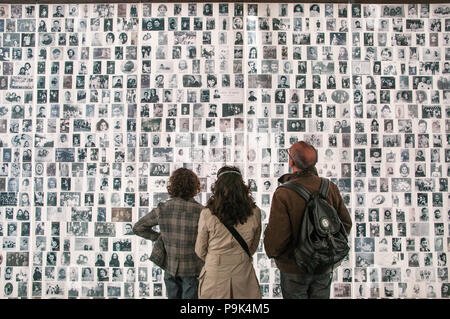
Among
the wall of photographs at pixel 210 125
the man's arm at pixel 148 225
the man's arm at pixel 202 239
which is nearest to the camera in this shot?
the man's arm at pixel 202 239

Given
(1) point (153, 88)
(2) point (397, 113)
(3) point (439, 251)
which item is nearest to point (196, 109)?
(1) point (153, 88)

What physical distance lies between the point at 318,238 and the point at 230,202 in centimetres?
63

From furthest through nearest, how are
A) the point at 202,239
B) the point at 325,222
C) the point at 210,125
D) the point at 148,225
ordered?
1. the point at 210,125
2. the point at 148,225
3. the point at 202,239
4. the point at 325,222

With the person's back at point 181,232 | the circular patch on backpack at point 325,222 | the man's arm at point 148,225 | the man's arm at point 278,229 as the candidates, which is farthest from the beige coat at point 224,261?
the man's arm at point 148,225

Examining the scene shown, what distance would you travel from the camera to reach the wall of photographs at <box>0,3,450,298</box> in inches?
181

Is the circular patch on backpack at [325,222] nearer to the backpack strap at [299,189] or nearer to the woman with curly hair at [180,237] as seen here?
the backpack strap at [299,189]

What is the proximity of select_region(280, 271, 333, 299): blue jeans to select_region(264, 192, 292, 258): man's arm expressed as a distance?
0.75ft

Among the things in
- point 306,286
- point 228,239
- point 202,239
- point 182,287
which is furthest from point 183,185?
point 306,286

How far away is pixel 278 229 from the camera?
281 centimetres

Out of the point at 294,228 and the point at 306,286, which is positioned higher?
the point at 294,228

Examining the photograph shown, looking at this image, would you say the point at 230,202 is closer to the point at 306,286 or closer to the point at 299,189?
the point at 299,189

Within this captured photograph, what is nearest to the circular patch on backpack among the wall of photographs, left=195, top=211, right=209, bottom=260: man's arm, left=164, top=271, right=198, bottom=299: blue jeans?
left=195, top=211, right=209, bottom=260: man's arm

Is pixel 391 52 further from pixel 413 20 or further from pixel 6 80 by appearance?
pixel 6 80

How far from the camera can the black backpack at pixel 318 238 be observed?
2762 mm
